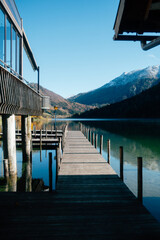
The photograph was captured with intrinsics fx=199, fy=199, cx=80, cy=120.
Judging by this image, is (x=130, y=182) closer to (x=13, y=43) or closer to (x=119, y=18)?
(x=119, y=18)

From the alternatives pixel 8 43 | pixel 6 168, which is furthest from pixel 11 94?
pixel 6 168

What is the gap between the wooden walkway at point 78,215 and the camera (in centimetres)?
392

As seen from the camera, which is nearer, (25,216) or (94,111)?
(25,216)

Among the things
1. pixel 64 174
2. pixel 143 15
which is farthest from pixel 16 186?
pixel 143 15

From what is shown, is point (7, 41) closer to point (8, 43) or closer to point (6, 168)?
point (8, 43)

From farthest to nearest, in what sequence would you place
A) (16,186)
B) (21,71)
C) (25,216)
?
(21,71), (16,186), (25,216)

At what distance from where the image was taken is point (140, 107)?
455 ft

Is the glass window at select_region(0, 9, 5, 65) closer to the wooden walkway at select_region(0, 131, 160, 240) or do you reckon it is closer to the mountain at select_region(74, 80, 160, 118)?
the wooden walkway at select_region(0, 131, 160, 240)

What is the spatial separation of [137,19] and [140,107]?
140024 mm

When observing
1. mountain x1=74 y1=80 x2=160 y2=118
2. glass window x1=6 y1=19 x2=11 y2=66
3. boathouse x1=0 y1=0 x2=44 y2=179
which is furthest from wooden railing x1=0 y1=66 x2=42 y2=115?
mountain x1=74 y1=80 x2=160 y2=118

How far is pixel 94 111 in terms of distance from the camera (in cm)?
18450

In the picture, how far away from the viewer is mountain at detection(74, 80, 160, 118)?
131 meters

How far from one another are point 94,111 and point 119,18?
179890 mm

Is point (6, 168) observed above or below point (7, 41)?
below
